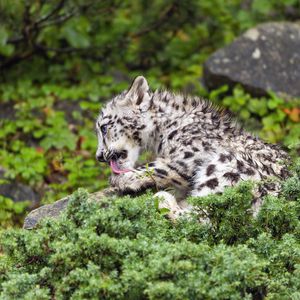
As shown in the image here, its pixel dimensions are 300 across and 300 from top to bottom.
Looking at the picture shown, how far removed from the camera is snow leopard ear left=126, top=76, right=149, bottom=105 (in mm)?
9109

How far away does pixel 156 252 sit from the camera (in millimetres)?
6246

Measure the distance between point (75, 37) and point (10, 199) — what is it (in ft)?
10.9

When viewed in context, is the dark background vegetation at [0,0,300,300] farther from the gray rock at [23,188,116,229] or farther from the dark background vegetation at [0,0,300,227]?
the gray rock at [23,188,116,229]

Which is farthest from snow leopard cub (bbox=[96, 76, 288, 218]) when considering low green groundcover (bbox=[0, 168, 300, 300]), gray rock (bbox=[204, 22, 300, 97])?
gray rock (bbox=[204, 22, 300, 97])

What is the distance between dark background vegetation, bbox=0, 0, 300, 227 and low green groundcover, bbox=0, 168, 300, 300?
13.2ft

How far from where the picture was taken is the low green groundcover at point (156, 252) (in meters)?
6.02

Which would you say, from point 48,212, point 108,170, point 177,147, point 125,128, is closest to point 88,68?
point 108,170

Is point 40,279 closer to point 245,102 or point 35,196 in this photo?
point 35,196

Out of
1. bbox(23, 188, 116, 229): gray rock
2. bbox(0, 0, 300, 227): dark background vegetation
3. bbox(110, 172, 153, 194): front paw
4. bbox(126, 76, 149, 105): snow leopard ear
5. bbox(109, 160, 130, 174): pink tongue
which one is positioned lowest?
bbox(0, 0, 300, 227): dark background vegetation

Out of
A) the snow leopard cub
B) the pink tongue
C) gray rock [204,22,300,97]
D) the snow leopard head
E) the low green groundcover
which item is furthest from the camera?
gray rock [204,22,300,97]

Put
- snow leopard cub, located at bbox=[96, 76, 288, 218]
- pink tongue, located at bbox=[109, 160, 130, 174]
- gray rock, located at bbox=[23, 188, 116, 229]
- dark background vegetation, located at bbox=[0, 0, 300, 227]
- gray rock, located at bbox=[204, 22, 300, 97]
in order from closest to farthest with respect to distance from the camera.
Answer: snow leopard cub, located at bbox=[96, 76, 288, 218] < gray rock, located at bbox=[23, 188, 116, 229] < pink tongue, located at bbox=[109, 160, 130, 174] < dark background vegetation, located at bbox=[0, 0, 300, 227] < gray rock, located at bbox=[204, 22, 300, 97]

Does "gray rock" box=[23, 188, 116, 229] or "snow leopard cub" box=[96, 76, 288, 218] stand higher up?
"snow leopard cub" box=[96, 76, 288, 218]

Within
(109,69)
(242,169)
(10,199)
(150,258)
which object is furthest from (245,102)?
(150,258)

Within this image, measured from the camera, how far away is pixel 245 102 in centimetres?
1245
